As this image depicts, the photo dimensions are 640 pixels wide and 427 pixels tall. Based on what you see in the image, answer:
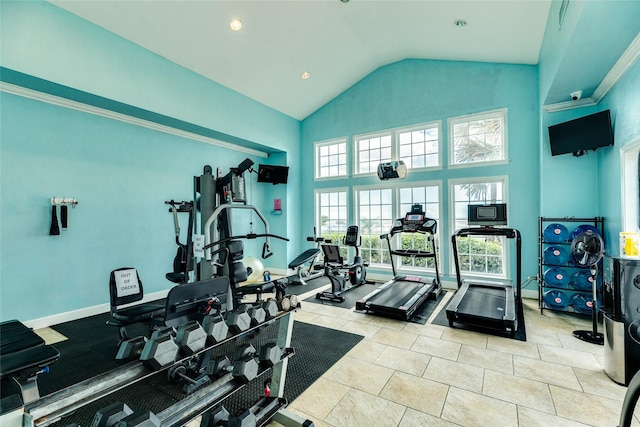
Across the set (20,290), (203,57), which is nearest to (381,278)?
(203,57)

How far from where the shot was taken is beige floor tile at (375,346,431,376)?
278 centimetres

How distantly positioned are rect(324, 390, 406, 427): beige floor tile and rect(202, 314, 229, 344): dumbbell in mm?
1118

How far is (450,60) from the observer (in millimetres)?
5832

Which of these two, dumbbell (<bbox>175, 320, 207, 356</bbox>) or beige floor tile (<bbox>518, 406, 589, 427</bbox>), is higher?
dumbbell (<bbox>175, 320, 207, 356</bbox>)

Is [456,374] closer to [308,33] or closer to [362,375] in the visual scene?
[362,375]

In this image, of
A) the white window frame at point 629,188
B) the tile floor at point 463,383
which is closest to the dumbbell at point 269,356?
the tile floor at point 463,383

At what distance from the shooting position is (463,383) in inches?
99.7

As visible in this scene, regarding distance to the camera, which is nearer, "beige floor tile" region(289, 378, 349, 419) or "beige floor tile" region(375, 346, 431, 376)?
"beige floor tile" region(289, 378, 349, 419)

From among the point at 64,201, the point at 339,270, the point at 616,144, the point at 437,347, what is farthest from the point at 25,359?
the point at 616,144

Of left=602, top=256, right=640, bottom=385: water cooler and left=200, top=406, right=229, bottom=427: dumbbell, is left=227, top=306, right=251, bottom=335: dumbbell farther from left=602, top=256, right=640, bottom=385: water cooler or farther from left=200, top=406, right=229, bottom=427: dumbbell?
left=602, top=256, right=640, bottom=385: water cooler

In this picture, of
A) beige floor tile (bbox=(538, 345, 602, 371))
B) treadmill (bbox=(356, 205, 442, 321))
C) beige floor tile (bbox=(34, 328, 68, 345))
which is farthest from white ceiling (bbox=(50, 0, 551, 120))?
beige floor tile (bbox=(538, 345, 602, 371))

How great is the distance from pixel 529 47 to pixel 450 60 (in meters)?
1.44

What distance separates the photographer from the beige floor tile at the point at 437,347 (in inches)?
120

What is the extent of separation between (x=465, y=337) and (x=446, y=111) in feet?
14.5
